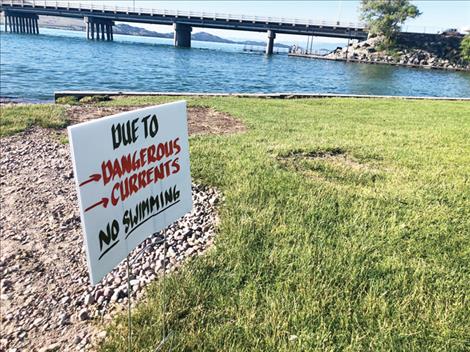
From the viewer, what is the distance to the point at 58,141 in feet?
25.0

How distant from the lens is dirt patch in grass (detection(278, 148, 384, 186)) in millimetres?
5638

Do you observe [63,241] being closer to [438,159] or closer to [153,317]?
[153,317]

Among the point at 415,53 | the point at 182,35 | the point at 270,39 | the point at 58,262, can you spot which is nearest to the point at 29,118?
the point at 58,262

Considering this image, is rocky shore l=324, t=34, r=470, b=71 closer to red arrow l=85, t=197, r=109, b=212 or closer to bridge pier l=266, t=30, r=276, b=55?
bridge pier l=266, t=30, r=276, b=55

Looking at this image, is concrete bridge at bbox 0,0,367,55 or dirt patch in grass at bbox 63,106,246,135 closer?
dirt patch in grass at bbox 63,106,246,135

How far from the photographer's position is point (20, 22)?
Result: 320ft

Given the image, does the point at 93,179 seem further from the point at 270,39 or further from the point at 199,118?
the point at 270,39

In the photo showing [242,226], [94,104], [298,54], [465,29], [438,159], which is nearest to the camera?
[242,226]

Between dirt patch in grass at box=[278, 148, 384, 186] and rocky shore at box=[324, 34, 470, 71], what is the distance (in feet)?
209

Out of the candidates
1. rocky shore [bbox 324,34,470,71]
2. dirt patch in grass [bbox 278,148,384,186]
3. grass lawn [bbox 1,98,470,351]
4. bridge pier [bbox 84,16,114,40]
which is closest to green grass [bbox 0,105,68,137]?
grass lawn [bbox 1,98,470,351]

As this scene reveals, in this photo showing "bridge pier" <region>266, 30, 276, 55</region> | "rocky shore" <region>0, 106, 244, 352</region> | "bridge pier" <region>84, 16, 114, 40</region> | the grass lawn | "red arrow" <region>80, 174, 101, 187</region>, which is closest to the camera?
"red arrow" <region>80, 174, 101, 187</region>

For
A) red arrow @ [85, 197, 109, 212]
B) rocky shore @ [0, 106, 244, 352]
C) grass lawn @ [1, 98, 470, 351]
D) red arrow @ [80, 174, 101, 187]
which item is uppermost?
red arrow @ [80, 174, 101, 187]

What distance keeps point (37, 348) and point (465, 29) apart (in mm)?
94091

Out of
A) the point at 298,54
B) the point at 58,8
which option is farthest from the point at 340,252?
Result: the point at 58,8
